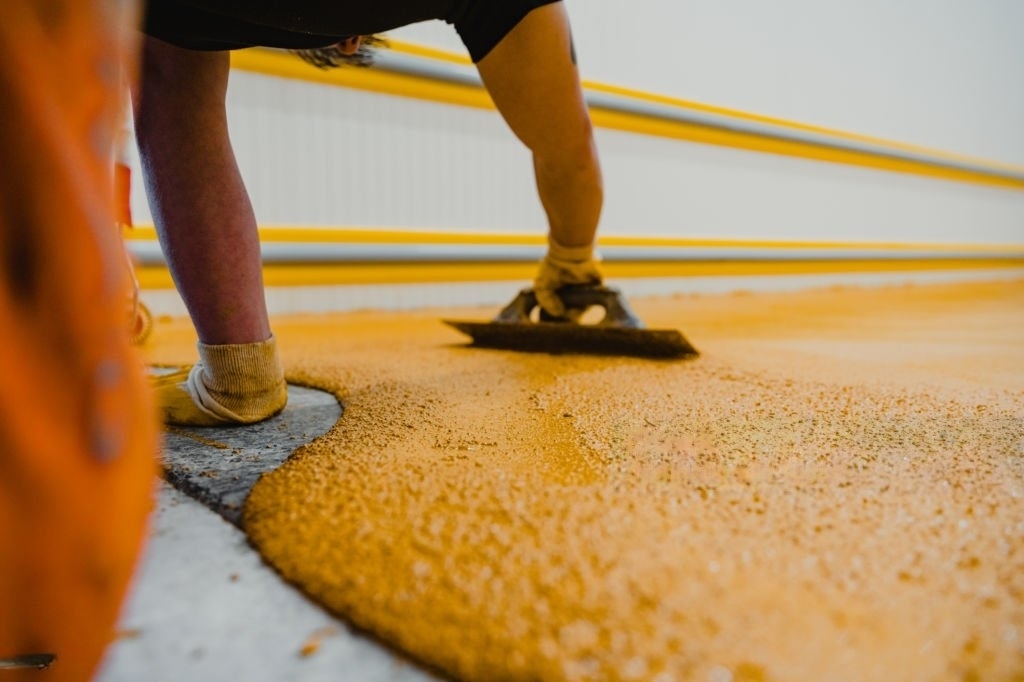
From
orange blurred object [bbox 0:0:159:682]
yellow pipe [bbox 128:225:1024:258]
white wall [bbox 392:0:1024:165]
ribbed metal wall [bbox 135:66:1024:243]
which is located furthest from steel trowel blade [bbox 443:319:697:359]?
white wall [bbox 392:0:1024:165]

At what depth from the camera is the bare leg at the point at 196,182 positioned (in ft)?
2.27

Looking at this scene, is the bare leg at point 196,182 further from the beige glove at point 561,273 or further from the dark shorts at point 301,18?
the beige glove at point 561,273

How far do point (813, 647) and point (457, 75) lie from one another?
2095mm

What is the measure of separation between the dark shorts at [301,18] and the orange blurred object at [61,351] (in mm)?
325

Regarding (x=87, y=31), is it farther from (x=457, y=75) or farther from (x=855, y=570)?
(x=457, y=75)

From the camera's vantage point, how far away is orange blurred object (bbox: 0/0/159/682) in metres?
0.26

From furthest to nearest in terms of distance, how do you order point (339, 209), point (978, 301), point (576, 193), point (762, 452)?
point (978, 301), point (339, 209), point (576, 193), point (762, 452)

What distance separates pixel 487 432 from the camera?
2.04 ft

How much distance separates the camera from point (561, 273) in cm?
125

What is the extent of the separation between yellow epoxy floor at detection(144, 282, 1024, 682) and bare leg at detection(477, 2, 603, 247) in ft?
1.14

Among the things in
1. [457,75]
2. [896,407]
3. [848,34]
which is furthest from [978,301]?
[896,407]

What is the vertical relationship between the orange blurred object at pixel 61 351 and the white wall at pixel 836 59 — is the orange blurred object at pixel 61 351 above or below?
below

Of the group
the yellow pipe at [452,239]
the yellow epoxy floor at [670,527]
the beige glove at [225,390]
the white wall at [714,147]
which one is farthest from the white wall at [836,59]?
the yellow epoxy floor at [670,527]

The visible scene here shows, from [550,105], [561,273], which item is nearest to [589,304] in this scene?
[561,273]
